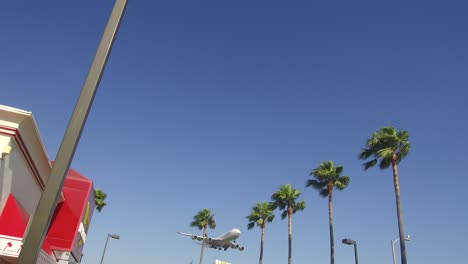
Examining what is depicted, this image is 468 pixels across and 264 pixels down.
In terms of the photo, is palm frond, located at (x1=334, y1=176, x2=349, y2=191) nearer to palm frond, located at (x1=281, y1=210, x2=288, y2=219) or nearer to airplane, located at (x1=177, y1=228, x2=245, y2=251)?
palm frond, located at (x1=281, y1=210, x2=288, y2=219)

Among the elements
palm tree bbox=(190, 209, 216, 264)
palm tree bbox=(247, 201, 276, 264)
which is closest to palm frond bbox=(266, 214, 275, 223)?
palm tree bbox=(247, 201, 276, 264)

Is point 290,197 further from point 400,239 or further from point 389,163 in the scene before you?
point 400,239

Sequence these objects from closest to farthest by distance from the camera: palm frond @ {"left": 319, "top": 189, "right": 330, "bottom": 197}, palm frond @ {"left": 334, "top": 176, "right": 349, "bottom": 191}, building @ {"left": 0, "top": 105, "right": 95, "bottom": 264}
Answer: building @ {"left": 0, "top": 105, "right": 95, "bottom": 264}
palm frond @ {"left": 334, "top": 176, "right": 349, "bottom": 191}
palm frond @ {"left": 319, "top": 189, "right": 330, "bottom": 197}

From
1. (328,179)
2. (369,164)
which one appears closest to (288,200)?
(328,179)

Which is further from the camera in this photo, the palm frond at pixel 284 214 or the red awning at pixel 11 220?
the palm frond at pixel 284 214

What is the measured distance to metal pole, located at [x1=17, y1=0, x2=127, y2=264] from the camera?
2.96 metres

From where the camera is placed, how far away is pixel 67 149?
3.27 meters

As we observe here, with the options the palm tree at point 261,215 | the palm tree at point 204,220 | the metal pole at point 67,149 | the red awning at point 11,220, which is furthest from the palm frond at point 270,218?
the metal pole at point 67,149

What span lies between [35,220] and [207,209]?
67.1 meters

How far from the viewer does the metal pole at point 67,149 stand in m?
2.96

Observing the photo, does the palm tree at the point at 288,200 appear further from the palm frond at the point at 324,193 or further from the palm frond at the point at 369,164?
the palm frond at the point at 369,164

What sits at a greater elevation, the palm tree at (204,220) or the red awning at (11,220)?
the palm tree at (204,220)

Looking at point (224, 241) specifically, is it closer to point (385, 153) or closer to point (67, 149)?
point (385, 153)

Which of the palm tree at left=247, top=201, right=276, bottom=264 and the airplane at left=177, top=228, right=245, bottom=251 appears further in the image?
the airplane at left=177, top=228, right=245, bottom=251
